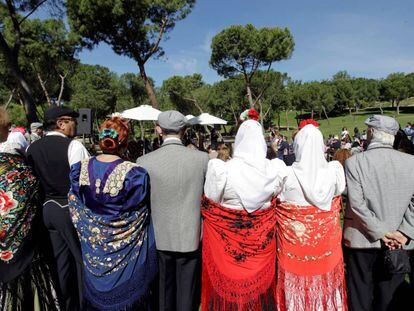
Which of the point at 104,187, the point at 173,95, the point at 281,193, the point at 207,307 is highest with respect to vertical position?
the point at 173,95

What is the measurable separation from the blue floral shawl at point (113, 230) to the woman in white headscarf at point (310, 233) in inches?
45.1

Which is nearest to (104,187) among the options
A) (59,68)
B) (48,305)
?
(48,305)

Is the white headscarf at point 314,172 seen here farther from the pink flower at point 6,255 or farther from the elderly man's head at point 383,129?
the pink flower at point 6,255

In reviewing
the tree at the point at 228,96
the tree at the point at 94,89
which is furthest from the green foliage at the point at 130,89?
the tree at the point at 228,96

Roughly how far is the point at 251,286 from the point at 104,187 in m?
1.41

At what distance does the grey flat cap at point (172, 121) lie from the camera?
8.43 ft

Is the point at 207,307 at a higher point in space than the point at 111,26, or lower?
lower

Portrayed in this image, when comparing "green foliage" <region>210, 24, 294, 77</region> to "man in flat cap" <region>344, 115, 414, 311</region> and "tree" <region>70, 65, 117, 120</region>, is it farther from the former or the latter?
"man in flat cap" <region>344, 115, 414, 311</region>

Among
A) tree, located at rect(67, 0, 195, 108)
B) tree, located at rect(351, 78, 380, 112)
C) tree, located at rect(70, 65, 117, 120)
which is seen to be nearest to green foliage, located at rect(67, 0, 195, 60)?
tree, located at rect(67, 0, 195, 108)

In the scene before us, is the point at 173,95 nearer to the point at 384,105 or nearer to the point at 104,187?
the point at 104,187

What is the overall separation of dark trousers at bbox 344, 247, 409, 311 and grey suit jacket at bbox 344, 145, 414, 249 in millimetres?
148

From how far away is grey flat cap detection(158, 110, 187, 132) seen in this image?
8.43 ft

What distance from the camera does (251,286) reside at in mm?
2506

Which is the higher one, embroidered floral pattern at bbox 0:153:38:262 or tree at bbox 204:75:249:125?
tree at bbox 204:75:249:125
